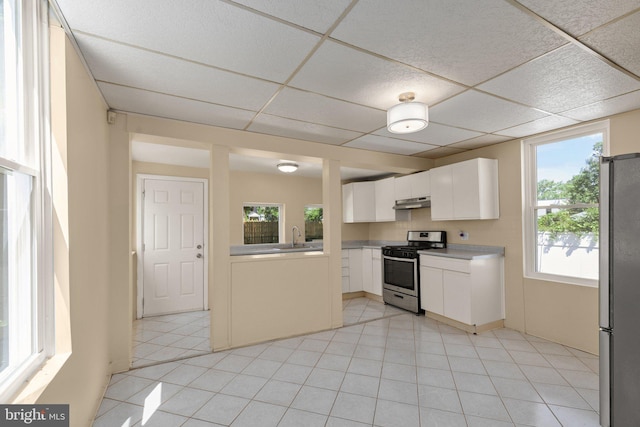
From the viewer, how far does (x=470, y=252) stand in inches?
157

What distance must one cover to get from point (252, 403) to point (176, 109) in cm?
248

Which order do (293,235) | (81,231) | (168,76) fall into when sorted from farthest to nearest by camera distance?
(293,235), (168,76), (81,231)

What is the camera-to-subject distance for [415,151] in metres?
4.20

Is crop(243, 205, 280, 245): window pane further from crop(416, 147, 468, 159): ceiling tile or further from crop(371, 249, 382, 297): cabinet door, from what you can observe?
crop(416, 147, 468, 159): ceiling tile

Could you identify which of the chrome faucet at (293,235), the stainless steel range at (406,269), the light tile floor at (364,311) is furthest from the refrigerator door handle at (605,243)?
the chrome faucet at (293,235)

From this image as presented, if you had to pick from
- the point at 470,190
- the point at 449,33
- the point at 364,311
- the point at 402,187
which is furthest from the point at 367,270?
the point at 449,33

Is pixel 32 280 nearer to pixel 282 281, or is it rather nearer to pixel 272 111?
pixel 272 111

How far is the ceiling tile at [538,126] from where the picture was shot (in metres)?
2.93

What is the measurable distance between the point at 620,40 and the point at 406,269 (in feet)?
10.9

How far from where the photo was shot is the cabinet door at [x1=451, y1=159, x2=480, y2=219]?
3729mm

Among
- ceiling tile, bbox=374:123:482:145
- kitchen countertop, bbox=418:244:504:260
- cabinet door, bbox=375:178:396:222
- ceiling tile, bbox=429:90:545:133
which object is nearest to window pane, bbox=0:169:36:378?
ceiling tile, bbox=429:90:545:133

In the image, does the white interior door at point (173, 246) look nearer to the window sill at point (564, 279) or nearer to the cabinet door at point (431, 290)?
the cabinet door at point (431, 290)

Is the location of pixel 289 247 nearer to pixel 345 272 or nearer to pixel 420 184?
pixel 345 272

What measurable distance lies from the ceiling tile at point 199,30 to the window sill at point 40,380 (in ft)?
5.48
